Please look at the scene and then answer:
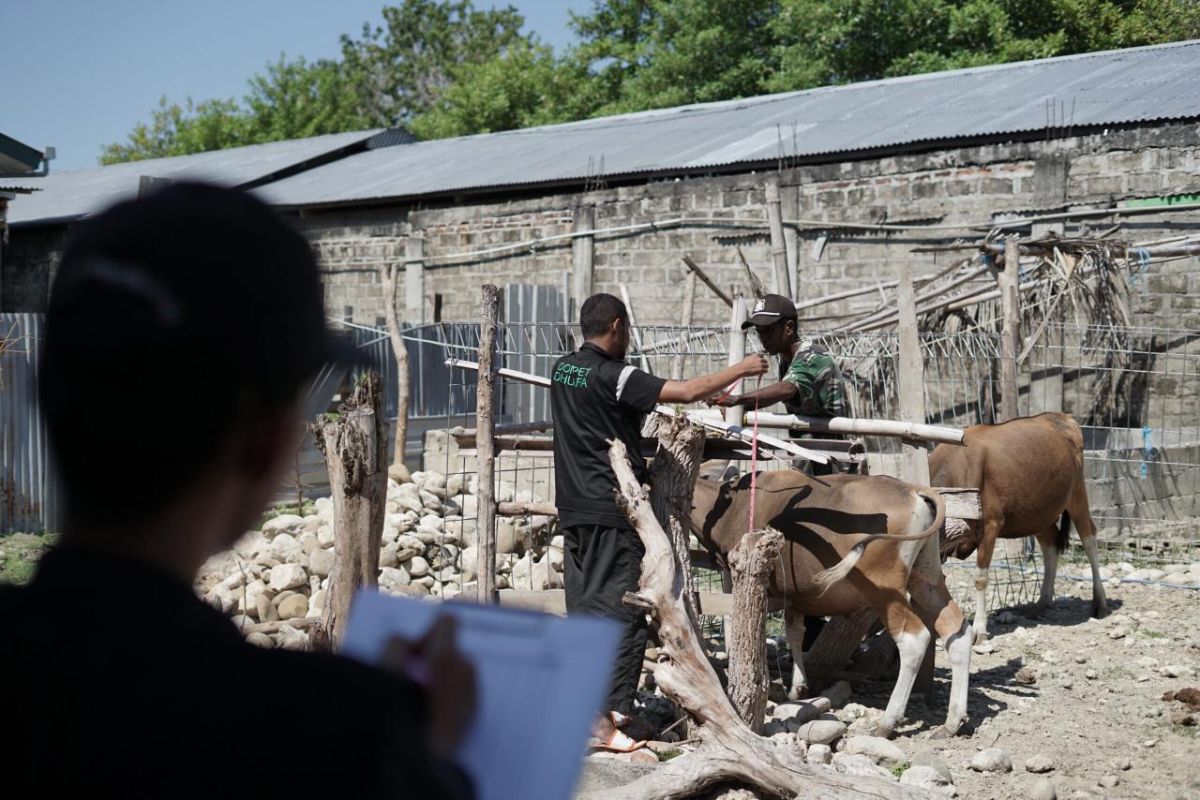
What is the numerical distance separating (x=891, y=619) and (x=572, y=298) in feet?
35.2

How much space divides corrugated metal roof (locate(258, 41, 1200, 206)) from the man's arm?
7376mm

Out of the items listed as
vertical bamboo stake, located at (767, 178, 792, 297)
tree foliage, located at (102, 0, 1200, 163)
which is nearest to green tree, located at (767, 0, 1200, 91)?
tree foliage, located at (102, 0, 1200, 163)

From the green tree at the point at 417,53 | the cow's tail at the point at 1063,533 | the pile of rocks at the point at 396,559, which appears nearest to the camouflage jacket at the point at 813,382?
the pile of rocks at the point at 396,559

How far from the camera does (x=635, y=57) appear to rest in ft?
110

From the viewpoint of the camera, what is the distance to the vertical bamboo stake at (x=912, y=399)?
21.6 ft

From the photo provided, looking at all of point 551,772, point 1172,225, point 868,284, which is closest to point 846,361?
point 868,284

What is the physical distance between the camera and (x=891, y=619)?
5.93 metres

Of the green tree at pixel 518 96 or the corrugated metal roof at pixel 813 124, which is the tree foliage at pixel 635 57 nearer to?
the green tree at pixel 518 96

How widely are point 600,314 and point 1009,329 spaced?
529 cm

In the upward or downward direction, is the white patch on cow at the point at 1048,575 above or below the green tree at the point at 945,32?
below

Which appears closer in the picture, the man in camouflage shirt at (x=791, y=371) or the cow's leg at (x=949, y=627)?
the cow's leg at (x=949, y=627)

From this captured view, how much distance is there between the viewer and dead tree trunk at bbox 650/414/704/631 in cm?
561

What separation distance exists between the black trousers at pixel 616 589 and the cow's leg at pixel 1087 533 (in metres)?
4.18

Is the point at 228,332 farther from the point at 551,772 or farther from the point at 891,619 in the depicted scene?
the point at 891,619
